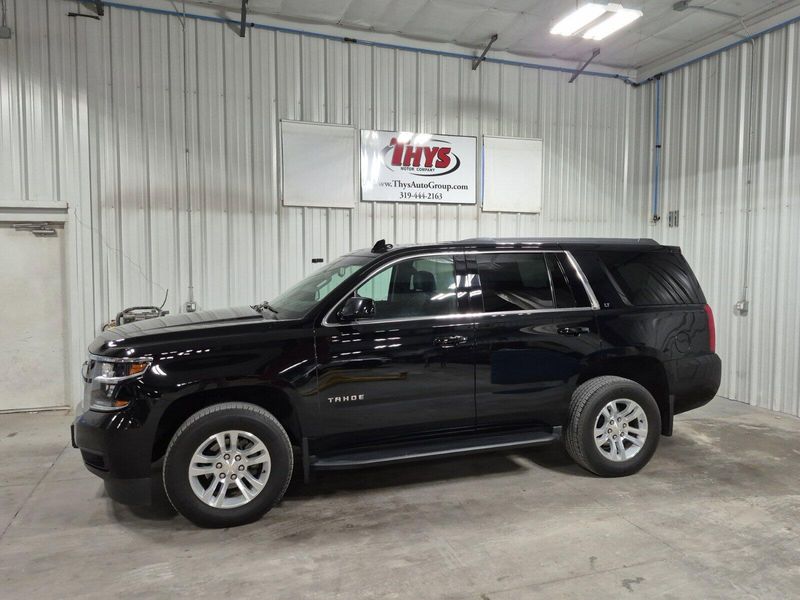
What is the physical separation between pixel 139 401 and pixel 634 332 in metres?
3.67

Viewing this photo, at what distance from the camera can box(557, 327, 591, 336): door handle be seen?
421 cm

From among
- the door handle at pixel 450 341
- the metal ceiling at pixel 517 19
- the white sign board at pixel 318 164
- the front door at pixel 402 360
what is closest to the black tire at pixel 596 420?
the front door at pixel 402 360

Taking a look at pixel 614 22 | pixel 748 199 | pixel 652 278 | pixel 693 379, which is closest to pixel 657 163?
pixel 748 199

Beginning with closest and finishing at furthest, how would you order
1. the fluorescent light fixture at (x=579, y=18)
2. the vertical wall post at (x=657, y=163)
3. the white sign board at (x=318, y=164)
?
the fluorescent light fixture at (x=579, y=18) → the white sign board at (x=318, y=164) → the vertical wall post at (x=657, y=163)

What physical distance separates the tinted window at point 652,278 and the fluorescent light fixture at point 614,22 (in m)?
2.77

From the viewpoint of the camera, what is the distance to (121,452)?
3322mm

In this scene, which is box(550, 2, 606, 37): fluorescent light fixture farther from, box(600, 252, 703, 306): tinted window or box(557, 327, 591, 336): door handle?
box(557, 327, 591, 336): door handle

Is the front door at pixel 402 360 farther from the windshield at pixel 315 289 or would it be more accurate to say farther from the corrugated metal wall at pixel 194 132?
the corrugated metal wall at pixel 194 132

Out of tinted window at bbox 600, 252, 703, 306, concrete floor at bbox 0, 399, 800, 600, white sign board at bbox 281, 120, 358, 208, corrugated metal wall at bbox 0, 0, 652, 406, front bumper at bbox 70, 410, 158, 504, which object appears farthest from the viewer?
white sign board at bbox 281, 120, 358, 208

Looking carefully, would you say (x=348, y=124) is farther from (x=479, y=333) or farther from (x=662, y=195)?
(x=662, y=195)

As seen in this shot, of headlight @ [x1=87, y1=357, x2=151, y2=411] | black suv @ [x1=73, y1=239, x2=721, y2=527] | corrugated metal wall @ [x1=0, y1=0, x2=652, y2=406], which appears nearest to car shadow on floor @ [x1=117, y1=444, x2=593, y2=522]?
black suv @ [x1=73, y1=239, x2=721, y2=527]

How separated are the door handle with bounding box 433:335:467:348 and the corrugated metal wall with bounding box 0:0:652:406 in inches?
143

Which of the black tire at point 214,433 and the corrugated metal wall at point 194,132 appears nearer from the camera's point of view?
the black tire at point 214,433

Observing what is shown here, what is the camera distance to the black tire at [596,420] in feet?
13.8
